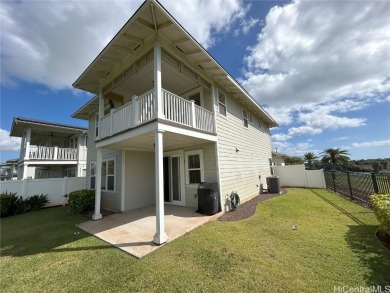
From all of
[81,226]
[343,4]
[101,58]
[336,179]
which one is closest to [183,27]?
[101,58]

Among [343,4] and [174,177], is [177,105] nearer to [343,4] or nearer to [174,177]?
[174,177]

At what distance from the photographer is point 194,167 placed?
A: 8641 millimetres

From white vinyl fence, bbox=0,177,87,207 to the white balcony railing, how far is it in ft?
14.8

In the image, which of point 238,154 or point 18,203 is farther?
point 18,203

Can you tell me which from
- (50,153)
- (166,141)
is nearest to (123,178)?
(166,141)

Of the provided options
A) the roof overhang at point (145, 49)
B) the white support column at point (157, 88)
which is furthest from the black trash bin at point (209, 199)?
the roof overhang at point (145, 49)

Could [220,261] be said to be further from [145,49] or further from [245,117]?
[245,117]

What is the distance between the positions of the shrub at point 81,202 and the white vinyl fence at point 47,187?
4447 millimetres

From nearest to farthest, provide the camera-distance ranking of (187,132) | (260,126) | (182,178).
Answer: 1. (187,132)
2. (182,178)
3. (260,126)

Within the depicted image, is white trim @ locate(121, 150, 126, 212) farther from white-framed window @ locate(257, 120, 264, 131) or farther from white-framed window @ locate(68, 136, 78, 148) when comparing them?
white-framed window @ locate(68, 136, 78, 148)

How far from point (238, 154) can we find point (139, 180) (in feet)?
19.1

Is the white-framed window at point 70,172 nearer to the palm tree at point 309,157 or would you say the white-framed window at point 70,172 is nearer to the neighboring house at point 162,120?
the neighboring house at point 162,120

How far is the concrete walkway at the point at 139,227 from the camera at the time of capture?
470cm

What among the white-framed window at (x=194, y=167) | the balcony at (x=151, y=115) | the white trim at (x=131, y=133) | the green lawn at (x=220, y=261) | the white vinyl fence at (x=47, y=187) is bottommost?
the green lawn at (x=220, y=261)
